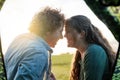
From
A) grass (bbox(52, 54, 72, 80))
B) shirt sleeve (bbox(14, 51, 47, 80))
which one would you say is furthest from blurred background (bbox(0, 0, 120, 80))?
shirt sleeve (bbox(14, 51, 47, 80))

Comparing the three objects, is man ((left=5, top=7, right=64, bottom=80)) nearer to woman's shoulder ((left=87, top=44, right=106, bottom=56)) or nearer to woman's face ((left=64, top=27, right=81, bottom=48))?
woman's face ((left=64, top=27, right=81, bottom=48))

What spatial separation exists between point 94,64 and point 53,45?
233mm

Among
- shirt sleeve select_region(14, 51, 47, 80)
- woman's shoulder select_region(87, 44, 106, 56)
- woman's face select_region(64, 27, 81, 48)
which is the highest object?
woman's face select_region(64, 27, 81, 48)

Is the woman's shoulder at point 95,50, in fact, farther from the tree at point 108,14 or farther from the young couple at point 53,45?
the tree at point 108,14

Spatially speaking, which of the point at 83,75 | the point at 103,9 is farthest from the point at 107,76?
the point at 103,9

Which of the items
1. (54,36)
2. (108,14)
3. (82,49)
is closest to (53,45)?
(54,36)

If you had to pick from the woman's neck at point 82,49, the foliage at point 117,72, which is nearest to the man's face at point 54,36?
the woman's neck at point 82,49

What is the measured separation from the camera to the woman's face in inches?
136

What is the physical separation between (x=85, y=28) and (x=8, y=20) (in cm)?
40

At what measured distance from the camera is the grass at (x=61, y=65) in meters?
3.46

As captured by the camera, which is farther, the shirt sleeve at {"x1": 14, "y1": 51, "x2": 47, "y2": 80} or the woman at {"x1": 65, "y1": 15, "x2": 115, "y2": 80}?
the woman at {"x1": 65, "y1": 15, "x2": 115, "y2": 80}

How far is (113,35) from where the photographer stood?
3.47m

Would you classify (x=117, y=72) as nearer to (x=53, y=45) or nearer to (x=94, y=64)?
(x=94, y=64)

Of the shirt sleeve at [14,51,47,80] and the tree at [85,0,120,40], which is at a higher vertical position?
the tree at [85,0,120,40]
